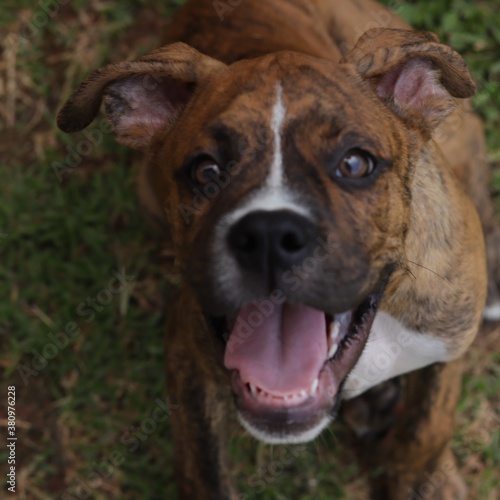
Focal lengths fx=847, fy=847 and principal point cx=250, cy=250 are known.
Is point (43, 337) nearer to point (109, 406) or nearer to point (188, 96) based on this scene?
point (109, 406)

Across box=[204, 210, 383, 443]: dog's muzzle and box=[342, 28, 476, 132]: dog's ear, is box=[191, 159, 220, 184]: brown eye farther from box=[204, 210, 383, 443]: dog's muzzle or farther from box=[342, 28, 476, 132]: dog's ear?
box=[342, 28, 476, 132]: dog's ear

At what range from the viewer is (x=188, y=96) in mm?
3779

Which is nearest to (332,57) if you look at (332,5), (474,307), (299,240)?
(332,5)

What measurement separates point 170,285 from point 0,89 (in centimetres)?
197

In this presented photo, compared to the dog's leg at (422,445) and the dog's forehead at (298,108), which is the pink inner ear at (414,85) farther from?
the dog's leg at (422,445)

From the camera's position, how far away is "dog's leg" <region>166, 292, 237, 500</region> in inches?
165

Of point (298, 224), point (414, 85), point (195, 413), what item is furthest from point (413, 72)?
point (195, 413)

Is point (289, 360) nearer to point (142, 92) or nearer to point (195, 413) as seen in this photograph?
point (195, 413)

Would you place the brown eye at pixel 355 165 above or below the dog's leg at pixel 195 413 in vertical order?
above

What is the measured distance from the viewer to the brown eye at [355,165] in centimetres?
314

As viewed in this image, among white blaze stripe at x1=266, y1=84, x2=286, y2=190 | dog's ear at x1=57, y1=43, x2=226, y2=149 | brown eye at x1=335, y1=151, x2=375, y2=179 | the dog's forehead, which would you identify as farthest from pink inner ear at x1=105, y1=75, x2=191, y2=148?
brown eye at x1=335, y1=151, x2=375, y2=179

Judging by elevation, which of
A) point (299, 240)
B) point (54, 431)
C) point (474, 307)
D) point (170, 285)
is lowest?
point (54, 431)

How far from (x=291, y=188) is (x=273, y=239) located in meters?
0.25

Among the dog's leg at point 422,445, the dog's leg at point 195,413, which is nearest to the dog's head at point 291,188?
the dog's leg at point 195,413
